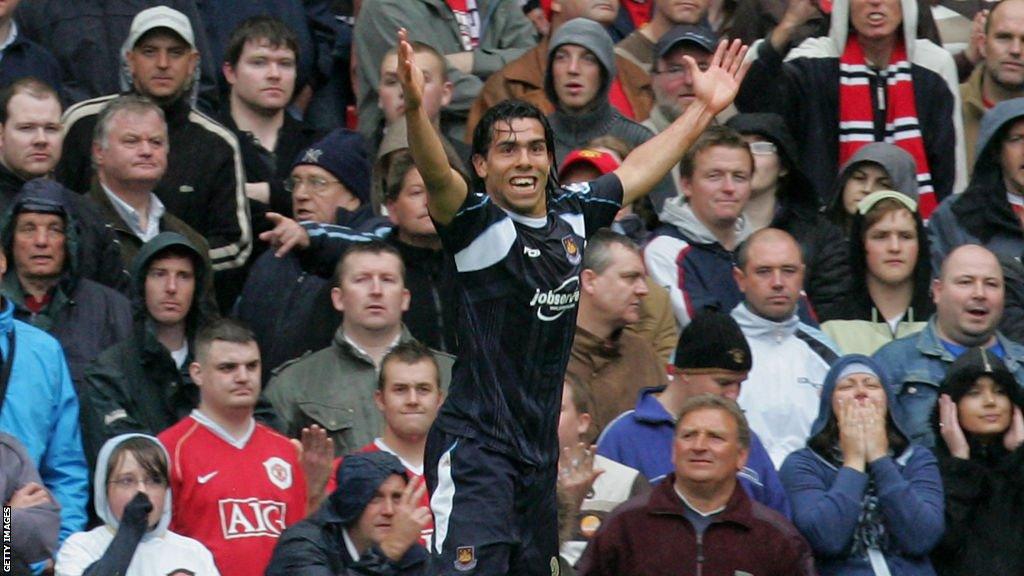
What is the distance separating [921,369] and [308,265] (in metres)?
3.15

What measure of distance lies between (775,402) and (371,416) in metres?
1.94

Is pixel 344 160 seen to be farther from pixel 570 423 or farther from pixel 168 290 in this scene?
pixel 570 423

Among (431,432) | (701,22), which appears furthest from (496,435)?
(701,22)

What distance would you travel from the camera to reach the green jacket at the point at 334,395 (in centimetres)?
1099

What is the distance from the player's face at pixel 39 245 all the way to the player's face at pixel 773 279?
3.32m

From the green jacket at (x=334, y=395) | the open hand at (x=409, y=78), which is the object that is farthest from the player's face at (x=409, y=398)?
the open hand at (x=409, y=78)

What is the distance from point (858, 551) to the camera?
34.3ft

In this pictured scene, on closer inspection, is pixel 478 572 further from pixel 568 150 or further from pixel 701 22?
pixel 701 22

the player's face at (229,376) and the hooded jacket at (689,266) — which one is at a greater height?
the hooded jacket at (689,266)

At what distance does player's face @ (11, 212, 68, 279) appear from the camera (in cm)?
1099

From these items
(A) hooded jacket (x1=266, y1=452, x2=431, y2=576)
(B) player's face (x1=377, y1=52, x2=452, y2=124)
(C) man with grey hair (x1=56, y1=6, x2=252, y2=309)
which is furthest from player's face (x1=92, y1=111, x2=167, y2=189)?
(A) hooded jacket (x1=266, y1=452, x2=431, y2=576)

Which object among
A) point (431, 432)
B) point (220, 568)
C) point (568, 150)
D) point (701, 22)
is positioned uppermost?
point (701, 22)

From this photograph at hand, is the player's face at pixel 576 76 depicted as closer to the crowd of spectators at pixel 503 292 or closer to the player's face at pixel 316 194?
the crowd of spectators at pixel 503 292

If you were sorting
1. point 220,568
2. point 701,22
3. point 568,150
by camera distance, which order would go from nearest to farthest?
point 220,568 → point 568,150 → point 701,22
